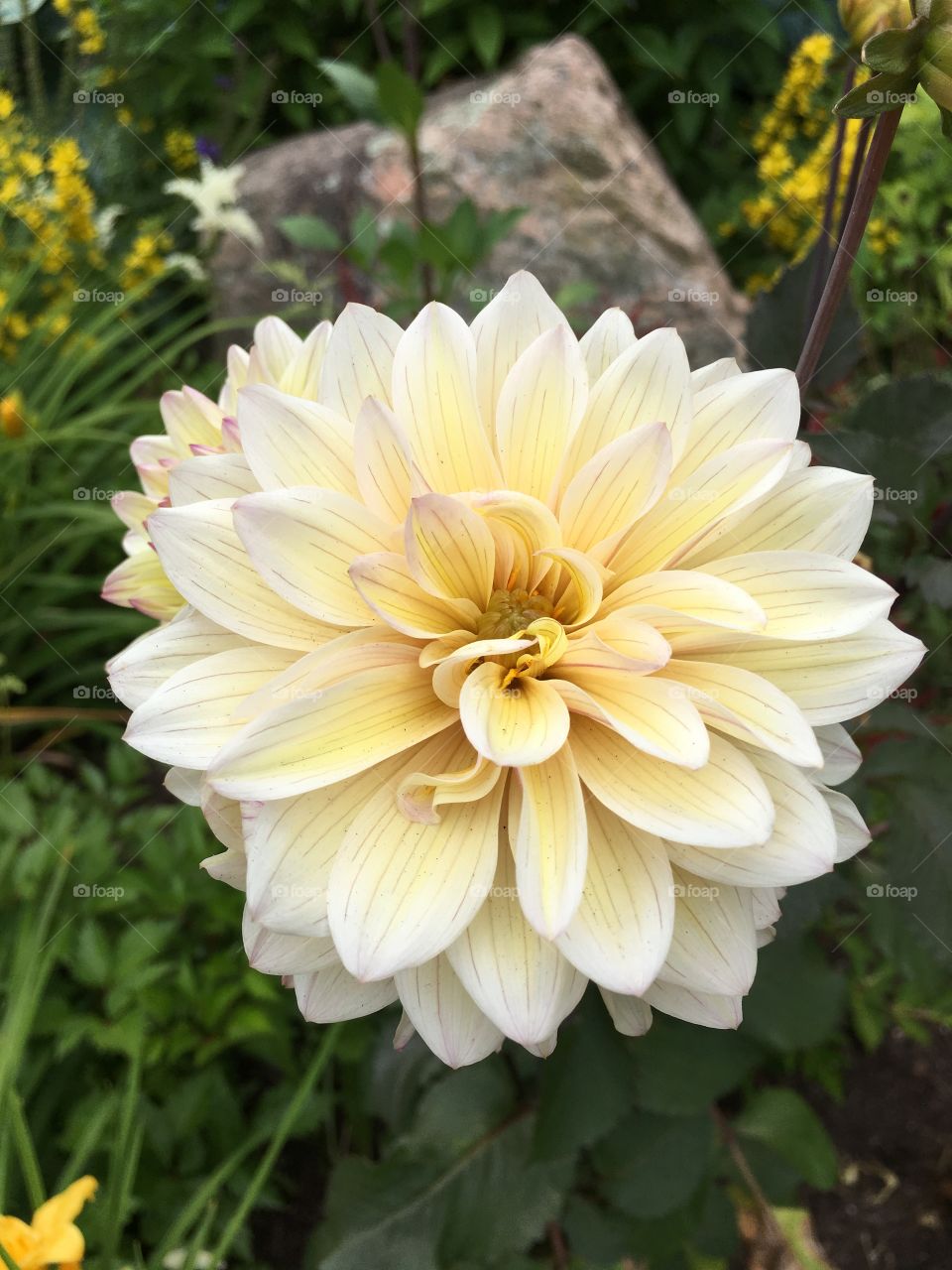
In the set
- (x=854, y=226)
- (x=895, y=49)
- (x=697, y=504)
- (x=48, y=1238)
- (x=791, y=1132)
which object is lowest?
(x=791, y=1132)

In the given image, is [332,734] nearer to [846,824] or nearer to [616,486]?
[616,486]

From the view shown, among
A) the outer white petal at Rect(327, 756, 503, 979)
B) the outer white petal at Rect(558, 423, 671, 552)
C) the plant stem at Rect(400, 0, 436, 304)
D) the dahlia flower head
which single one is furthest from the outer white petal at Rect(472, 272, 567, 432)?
the plant stem at Rect(400, 0, 436, 304)

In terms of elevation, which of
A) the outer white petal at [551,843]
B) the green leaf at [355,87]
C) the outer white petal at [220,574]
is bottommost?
the outer white petal at [551,843]

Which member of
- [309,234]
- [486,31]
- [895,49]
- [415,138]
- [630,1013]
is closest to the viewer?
[895,49]

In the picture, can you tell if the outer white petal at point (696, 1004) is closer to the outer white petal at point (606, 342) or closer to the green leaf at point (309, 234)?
the outer white petal at point (606, 342)

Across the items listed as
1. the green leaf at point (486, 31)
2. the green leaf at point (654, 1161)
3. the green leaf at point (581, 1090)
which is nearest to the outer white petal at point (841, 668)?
the green leaf at point (581, 1090)

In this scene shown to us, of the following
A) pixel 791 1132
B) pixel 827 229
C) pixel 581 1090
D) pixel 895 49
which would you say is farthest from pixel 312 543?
pixel 791 1132

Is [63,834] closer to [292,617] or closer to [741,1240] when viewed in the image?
[292,617]
